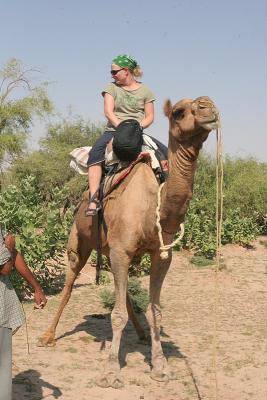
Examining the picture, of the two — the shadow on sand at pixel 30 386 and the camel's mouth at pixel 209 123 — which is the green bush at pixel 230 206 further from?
the camel's mouth at pixel 209 123

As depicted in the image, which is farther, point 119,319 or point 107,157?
point 107,157

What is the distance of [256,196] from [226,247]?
396cm

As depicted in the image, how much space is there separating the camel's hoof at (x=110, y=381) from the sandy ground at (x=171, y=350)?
0.06 metres

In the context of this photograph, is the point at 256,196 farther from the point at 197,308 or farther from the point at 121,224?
the point at 121,224

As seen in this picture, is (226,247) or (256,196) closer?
(226,247)

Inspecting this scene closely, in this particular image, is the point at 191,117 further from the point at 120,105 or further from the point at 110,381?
the point at 110,381

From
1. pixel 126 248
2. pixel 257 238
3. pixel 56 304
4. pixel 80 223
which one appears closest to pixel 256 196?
pixel 257 238

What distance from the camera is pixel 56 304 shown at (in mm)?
8586

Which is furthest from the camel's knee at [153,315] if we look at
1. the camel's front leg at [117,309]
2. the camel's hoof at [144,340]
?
the camel's hoof at [144,340]

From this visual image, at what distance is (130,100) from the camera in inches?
232

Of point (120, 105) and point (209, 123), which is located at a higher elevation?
point (120, 105)

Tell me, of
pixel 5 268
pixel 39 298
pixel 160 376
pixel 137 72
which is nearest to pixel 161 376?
pixel 160 376

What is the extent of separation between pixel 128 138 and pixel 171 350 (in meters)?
2.82

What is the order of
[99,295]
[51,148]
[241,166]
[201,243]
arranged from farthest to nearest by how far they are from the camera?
1. [51,148]
2. [241,166]
3. [201,243]
4. [99,295]
